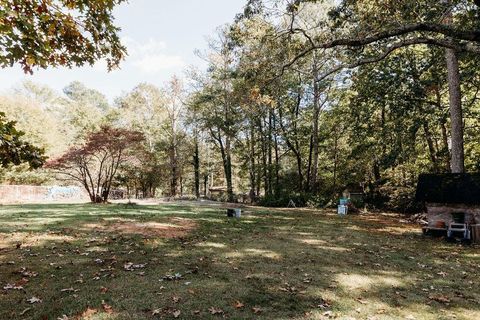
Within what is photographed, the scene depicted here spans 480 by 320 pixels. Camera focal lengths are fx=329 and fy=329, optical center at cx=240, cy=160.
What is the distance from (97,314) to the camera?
4859 millimetres

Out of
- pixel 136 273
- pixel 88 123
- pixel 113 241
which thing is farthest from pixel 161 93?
pixel 136 273

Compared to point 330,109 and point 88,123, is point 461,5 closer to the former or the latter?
point 330,109

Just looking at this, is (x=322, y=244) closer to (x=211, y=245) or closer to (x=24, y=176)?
(x=211, y=245)

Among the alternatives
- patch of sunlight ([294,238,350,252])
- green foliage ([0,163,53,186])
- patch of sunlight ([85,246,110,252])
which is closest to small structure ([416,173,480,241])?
patch of sunlight ([294,238,350,252])

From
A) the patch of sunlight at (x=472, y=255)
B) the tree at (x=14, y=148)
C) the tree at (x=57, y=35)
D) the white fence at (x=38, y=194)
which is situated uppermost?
the tree at (x=57, y=35)

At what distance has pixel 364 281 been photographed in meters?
7.07

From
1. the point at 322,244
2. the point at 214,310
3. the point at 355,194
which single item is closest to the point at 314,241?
the point at 322,244

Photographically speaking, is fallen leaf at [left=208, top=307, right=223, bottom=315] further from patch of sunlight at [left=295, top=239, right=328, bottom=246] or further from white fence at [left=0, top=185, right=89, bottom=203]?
white fence at [left=0, top=185, right=89, bottom=203]

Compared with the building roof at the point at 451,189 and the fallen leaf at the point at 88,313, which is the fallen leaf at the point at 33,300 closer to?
the fallen leaf at the point at 88,313

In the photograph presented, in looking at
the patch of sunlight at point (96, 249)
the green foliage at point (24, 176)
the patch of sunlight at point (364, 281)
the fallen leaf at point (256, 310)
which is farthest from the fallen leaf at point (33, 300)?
the green foliage at point (24, 176)

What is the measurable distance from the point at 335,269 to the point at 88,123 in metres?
49.2

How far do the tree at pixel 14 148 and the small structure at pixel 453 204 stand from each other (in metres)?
13.8

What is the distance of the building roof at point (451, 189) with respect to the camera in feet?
43.0

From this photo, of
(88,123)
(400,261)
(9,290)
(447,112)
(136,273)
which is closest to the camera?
(9,290)
